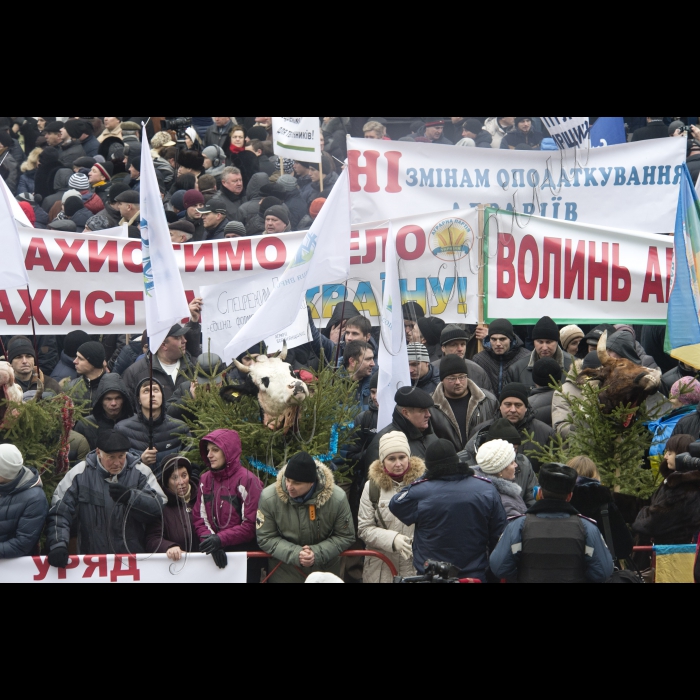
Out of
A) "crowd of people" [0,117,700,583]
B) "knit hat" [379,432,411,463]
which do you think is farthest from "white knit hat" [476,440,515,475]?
"knit hat" [379,432,411,463]

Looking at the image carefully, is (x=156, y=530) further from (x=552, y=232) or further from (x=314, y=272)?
(x=552, y=232)

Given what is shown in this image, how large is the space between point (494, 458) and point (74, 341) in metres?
4.12

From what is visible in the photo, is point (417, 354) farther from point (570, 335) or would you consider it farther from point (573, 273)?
point (573, 273)

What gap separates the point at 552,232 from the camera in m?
10.8

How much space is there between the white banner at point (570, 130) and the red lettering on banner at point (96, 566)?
6267mm

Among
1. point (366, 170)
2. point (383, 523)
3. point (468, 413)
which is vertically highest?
point (366, 170)

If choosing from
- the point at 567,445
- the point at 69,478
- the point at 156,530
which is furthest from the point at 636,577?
the point at 69,478

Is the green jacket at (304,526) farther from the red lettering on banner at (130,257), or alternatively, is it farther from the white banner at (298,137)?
the white banner at (298,137)

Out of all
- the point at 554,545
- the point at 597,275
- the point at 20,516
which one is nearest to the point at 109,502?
the point at 20,516

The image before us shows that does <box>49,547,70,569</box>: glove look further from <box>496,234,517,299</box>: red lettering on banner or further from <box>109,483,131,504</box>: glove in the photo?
<box>496,234,517,299</box>: red lettering on banner

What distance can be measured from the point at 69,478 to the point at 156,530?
2.18 feet

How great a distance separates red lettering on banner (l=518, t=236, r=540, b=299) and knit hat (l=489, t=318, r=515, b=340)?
0.64m

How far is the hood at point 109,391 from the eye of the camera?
867cm

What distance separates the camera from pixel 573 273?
10.7 meters
